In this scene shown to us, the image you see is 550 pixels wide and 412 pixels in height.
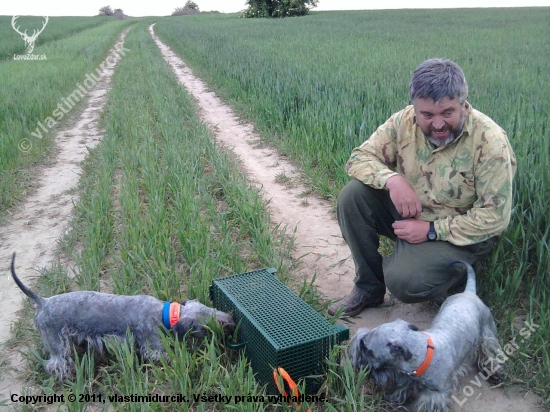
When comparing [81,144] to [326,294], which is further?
[81,144]

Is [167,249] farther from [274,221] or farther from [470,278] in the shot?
[470,278]

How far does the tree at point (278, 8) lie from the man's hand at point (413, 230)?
1571 inches

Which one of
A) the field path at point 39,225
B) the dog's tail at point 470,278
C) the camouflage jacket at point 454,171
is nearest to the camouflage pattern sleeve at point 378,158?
the camouflage jacket at point 454,171

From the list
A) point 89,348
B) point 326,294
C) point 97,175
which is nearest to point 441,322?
point 326,294

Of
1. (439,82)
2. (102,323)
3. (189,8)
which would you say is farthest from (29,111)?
(189,8)

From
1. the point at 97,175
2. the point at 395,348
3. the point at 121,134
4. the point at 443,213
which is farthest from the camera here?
the point at 121,134

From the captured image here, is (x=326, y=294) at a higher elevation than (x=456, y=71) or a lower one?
lower

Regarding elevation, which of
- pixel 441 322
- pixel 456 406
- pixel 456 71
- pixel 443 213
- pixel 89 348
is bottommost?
pixel 456 406

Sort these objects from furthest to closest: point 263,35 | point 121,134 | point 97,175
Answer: point 263,35 → point 121,134 → point 97,175

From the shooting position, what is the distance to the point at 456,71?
91.6 inches

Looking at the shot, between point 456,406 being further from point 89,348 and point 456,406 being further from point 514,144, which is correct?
point 514,144

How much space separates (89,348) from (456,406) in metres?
1.62

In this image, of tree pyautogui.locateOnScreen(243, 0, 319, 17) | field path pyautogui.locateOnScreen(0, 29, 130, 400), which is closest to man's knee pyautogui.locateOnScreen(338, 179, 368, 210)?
field path pyautogui.locateOnScreen(0, 29, 130, 400)

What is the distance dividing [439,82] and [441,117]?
0.18 meters
